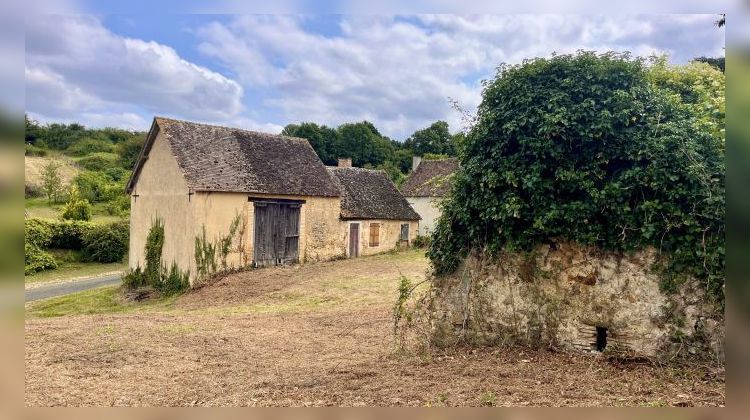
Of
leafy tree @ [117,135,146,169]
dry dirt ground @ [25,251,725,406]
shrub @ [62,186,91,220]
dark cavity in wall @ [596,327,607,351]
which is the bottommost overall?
dry dirt ground @ [25,251,725,406]

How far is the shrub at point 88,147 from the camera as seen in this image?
190ft

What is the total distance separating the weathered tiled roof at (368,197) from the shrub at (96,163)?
32.8m

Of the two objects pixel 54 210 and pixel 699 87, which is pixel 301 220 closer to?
pixel 699 87

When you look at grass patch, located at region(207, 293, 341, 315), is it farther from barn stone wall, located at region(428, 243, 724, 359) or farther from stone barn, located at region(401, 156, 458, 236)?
stone barn, located at region(401, 156, 458, 236)

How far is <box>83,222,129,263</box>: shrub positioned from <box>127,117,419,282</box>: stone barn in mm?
7968

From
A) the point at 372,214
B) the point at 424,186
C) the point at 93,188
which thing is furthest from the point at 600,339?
the point at 93,188

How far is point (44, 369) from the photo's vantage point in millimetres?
7648

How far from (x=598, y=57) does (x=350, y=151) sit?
5765cm

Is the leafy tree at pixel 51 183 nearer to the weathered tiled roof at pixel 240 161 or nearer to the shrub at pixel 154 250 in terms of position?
the weathered tiled roof at pixel 240 161

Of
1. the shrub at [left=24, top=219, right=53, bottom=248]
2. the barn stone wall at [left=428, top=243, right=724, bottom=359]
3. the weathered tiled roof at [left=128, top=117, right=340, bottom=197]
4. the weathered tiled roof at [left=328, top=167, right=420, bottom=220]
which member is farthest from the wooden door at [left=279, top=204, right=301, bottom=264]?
the barn stone wall at [left=428, top=243, right=724, bottom=359]

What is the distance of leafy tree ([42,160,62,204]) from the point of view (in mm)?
37625

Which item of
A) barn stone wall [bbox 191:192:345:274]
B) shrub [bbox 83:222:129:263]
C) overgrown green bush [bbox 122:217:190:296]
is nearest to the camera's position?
barn stone wall [bbox 191:192:345:274]

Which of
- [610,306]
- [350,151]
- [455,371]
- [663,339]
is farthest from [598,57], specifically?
[350,151]

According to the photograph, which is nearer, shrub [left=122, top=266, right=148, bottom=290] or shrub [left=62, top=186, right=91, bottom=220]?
shrub [left=122, top=266, right=148, bottom=290]
